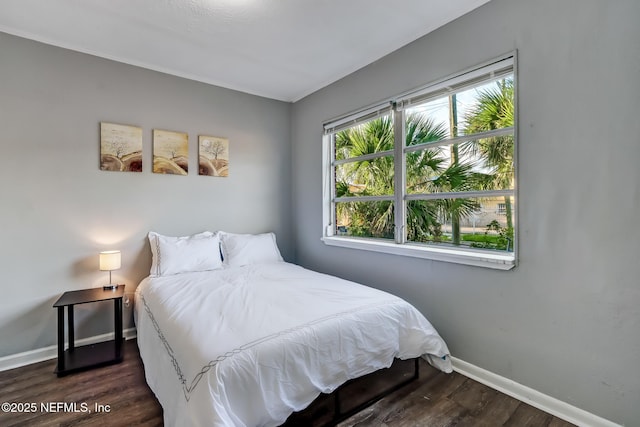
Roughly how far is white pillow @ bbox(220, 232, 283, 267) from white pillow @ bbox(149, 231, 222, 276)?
0.41 ft

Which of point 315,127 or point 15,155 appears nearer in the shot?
point 15,155

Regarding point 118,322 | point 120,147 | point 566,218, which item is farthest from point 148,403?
point 566,218

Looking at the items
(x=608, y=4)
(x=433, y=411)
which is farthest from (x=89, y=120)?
(x=608, y=4)

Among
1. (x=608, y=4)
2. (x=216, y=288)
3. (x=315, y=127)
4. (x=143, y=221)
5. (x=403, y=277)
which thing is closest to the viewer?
(x=608, y=4)

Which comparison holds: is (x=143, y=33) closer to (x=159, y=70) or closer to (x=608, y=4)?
(x=159, y=70)

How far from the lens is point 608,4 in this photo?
1.53 meters

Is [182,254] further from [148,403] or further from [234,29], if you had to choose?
[234,29]

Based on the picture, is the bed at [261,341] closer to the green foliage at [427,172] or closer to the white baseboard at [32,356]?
the white baseboard at [32,356]

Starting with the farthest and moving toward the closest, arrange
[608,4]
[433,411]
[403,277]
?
[403,277]
[433,411]
[608,4]

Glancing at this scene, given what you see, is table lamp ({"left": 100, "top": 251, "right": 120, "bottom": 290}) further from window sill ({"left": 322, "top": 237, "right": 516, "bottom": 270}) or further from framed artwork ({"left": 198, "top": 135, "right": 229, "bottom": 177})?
window sill ({"left": 322, "top": 237, "right": 516, "bottom": 270})

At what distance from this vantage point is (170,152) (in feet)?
9.96

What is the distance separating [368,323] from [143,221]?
2377 millimetres

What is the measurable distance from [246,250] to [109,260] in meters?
1.20

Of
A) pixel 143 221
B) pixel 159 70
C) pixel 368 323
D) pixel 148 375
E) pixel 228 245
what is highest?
pixel 159 70
